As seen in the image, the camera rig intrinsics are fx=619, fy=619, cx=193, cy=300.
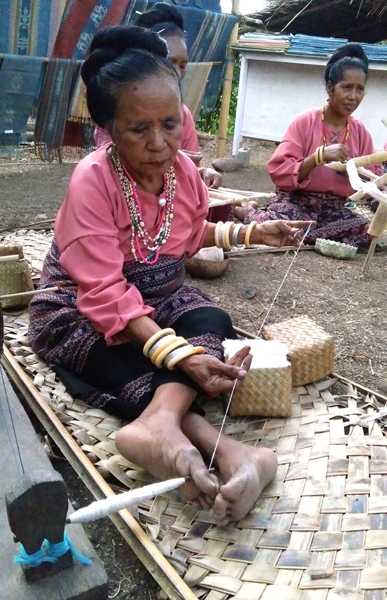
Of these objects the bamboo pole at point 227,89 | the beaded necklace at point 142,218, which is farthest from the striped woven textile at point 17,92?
the beaded necklace at point 142,218

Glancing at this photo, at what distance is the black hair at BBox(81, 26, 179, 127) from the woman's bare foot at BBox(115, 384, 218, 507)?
798mm

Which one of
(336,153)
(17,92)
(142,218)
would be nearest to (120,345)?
(142,218)

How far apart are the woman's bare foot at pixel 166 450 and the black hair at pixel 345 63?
2.49 m

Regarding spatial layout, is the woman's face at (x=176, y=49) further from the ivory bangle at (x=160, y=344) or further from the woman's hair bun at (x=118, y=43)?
the ivory bangle at (x=160, y=344)

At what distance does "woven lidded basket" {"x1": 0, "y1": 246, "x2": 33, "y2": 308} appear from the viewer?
2.41m

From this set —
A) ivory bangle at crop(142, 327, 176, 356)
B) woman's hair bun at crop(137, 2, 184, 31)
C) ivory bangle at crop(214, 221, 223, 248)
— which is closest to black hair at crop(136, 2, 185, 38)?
woman's hair bun at crop(137, 2, 184, 31)

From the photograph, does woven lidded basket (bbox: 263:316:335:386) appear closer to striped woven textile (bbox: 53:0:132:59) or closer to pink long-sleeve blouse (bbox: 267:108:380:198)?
pink long-sleeve blouse (bbox: 267:108:380:198)

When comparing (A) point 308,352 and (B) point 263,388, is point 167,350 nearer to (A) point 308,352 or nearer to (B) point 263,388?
(B) point 263,388

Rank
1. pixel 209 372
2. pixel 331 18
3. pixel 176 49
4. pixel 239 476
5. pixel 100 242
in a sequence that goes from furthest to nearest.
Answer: pixel 331 18
pixel 176 49
pixel 100 242
pixel 209 372
pixel 239 476

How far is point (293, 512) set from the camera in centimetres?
145

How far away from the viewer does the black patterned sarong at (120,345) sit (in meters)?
1.73

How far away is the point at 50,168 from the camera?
5.58m

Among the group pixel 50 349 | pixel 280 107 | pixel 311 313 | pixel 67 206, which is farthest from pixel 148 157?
pixel 280 107

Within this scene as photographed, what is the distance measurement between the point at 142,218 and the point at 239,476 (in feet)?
2.62
